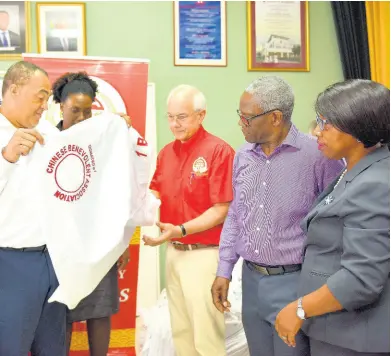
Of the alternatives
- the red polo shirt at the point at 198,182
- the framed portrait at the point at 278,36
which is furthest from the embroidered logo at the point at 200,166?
the framed portrait at the point at 278,36

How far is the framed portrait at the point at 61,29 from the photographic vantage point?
3900mm

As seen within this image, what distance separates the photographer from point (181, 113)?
102 inches

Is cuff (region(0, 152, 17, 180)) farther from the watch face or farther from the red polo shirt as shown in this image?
the watch face

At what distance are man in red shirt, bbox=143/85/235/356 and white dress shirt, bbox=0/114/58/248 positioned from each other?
60cm

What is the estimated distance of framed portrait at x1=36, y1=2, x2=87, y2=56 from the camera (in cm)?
390

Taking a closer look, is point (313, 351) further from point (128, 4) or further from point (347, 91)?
point (128, 4)

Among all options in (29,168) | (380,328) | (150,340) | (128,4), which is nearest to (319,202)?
(380,328)

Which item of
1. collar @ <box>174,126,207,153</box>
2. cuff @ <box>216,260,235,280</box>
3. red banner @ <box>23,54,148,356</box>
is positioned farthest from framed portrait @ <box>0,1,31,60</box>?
cuff @ <box>216,260,235,280</box>

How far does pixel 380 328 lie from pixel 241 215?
758mm

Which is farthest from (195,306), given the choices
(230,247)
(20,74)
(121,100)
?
(121,100)

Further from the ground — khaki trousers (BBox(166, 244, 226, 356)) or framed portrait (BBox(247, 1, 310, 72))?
framed portrait (BBox(247, 1, 310, 72))

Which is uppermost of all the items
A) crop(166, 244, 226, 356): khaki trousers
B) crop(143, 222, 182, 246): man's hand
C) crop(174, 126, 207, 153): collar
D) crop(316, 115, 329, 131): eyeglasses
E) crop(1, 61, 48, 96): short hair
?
crop(1, 61, 48, 96): short hair

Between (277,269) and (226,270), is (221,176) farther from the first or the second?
(277,269)

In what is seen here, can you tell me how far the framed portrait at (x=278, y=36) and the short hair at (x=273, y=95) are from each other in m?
2.33
